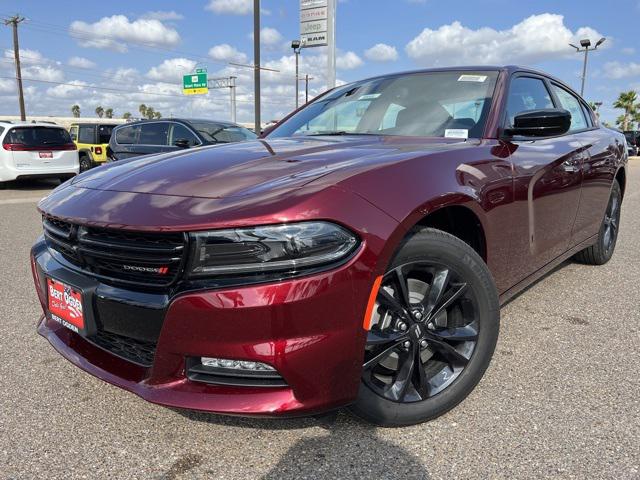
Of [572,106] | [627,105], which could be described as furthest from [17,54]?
[627,105]

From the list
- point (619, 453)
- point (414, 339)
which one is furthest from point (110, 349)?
point (619, 453)

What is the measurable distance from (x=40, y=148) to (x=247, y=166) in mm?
11196

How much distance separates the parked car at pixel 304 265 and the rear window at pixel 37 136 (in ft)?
34.4

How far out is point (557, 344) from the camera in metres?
2.91

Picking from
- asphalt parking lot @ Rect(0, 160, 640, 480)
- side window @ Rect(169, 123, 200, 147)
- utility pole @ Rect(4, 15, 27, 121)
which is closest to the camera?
asphalt parking lot @ Rect(0, 160, 640, 480)

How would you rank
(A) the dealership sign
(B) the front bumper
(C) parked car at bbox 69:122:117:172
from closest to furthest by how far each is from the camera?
(B) the front bumper
(A) the dealership sign
(C) parked car at bbox 69:122:117:172

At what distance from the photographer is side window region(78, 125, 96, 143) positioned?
1873 centimetres

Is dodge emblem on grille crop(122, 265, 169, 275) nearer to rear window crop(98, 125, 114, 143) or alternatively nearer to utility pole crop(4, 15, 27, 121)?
rear window crop(98, 125, 114, 143)

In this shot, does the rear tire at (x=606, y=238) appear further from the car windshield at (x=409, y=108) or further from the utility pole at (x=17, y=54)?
the utility pole at (x=17, y=54)

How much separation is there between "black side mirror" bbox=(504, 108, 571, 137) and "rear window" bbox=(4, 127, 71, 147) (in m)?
11.5

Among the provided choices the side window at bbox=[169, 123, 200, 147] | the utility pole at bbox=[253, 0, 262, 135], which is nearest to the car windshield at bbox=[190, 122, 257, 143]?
the side window at bbox=[169, 123, 200, 147]

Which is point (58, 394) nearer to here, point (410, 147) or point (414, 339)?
point (414, 339)

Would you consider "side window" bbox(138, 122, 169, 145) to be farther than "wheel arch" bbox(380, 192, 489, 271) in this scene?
Yes

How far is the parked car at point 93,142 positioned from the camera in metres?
18.2
